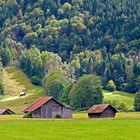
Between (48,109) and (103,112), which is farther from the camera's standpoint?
(48,109)

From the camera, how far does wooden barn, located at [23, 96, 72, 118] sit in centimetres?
12012

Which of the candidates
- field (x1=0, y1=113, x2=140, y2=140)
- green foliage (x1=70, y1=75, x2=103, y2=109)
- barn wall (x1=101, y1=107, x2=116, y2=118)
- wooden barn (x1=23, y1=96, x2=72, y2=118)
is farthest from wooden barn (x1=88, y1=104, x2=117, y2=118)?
field (x1=0, y1=113, x2=140, y2=140)

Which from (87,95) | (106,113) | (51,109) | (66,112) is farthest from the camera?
(87,95)

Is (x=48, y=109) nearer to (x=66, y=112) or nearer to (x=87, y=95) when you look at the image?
(x=66, y=112)

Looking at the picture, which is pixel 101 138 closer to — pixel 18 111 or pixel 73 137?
pixel 73 137

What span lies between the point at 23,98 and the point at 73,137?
145123mm

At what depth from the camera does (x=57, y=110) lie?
123 metres

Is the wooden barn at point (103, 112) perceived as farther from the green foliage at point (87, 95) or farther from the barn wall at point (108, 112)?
the green foliage at point (87, 95)

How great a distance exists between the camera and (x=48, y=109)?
12212cm

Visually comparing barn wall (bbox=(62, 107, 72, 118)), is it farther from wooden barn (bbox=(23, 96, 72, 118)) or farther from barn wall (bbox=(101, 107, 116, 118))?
barn wall (bbox=(101, 107, 116, 118))

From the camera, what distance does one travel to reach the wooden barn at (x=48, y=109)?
120125mm

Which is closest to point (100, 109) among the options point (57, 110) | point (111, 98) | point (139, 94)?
point (57, 110)

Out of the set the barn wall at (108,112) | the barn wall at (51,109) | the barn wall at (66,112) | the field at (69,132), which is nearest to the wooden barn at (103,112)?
the barn wall at (108,112)

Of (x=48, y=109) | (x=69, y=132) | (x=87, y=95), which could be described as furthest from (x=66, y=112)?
(x=69, y=132)
